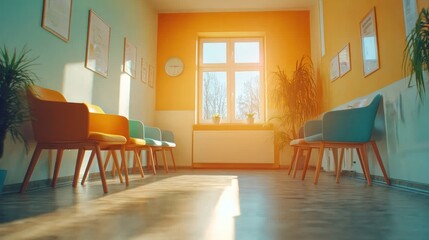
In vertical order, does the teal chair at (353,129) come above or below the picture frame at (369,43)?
below

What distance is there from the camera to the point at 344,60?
3.95m

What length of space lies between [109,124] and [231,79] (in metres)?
3.63

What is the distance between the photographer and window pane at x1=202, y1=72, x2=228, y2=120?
6066 millimetres

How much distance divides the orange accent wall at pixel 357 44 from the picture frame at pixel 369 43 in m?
0.05

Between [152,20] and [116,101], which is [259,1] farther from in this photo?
[116,101]

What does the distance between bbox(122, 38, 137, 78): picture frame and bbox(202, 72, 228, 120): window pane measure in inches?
68.6

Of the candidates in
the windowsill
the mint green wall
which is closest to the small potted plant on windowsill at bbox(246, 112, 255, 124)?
the windowsill

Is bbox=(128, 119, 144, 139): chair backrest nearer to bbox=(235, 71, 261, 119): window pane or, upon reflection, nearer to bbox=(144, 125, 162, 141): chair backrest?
bbox=(144, 125, 162, 141): chair backrest

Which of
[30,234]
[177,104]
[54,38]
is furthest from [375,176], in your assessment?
[177,104]

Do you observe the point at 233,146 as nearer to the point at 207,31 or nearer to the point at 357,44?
the point at 207,31

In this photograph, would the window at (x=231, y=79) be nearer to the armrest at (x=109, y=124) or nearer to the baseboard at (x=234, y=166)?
the baseboard at (x=234, y=166)

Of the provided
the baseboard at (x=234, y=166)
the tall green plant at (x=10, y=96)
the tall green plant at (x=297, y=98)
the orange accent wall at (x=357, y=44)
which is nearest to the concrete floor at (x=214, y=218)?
the tall green plant at (x=10, y=96)

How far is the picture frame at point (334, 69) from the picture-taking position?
4250mm

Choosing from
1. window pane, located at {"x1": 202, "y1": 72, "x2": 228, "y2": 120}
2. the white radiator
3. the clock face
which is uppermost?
the clock face
